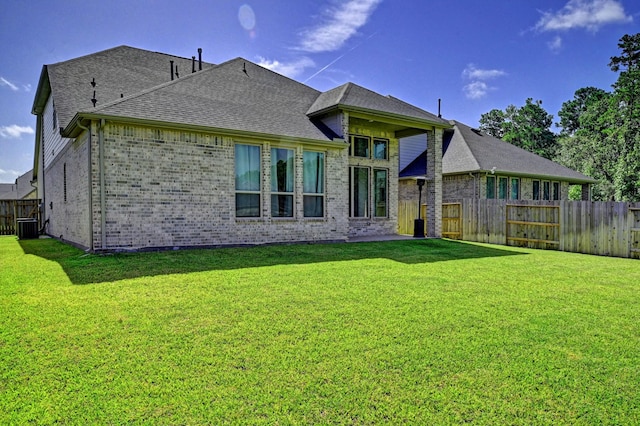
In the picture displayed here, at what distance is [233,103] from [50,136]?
31.4 feet


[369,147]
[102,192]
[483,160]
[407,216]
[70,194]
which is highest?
[369,147]

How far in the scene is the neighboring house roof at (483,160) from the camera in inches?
744

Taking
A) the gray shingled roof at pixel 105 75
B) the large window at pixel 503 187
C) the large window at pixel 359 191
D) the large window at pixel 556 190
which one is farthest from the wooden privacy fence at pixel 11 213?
the large window at pixel 556 190

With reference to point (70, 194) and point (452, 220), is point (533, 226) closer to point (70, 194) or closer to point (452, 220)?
point (452, 220)

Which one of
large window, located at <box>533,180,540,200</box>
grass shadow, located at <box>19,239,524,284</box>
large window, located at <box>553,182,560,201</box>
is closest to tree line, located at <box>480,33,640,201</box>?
large window, located at <box>553,182,560,201</box>

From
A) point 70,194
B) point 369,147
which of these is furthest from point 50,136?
point 369,147

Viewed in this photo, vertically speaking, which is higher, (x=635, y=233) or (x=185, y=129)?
(x=185, y=129)

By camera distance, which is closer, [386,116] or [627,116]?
[386,116]

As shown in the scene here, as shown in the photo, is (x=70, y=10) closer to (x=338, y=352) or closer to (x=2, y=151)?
(x=2, y=151)

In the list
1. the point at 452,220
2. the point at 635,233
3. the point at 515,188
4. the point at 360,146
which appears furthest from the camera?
the point at 515,188

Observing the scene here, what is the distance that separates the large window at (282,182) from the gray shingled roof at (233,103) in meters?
0.69

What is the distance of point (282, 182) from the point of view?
11.7 m

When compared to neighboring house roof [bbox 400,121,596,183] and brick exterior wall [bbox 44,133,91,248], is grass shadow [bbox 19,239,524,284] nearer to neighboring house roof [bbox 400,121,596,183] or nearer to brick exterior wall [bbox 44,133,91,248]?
brick exterior wall [bbox 44,133,91,248]

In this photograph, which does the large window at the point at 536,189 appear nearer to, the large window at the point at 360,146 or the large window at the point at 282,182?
the large window at the point at 360,146
